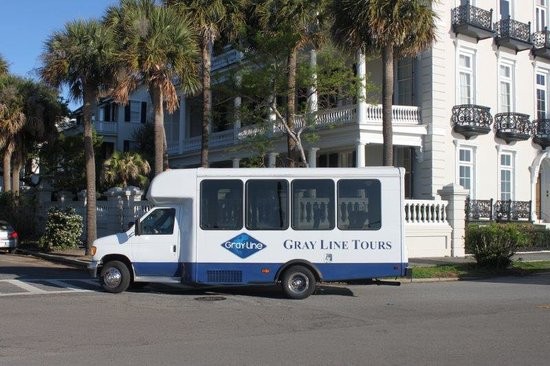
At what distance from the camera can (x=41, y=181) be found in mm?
38125

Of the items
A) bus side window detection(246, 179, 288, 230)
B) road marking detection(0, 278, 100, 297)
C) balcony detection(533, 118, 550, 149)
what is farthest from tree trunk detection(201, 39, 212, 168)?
balcony detection(533, 118, 550, 149)

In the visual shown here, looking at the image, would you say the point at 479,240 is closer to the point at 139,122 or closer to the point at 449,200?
the point at 449,200

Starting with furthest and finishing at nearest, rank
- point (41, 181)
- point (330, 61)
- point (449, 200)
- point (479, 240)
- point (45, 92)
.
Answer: point (41, 181) → point (45, 92) → point (449, 200) → point (330, 61) → point (479, 240)

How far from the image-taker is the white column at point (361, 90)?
21.1 meters

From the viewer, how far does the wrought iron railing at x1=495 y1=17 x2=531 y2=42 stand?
2805cm

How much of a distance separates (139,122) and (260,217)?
121 ft

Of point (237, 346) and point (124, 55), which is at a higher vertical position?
point (124, 55)

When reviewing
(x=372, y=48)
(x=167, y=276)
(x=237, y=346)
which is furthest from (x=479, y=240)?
(x=237, y=346)

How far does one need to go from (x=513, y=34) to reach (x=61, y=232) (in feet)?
69.6

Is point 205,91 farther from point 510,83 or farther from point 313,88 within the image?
point 510,83

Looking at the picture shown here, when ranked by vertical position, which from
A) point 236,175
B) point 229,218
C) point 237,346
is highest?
point 236,175

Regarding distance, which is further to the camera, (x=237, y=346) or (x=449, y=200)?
(x=449, y=200)

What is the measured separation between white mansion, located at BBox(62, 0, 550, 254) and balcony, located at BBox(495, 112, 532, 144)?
1.8 inches

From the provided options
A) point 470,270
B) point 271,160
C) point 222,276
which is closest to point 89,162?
point 271,160
